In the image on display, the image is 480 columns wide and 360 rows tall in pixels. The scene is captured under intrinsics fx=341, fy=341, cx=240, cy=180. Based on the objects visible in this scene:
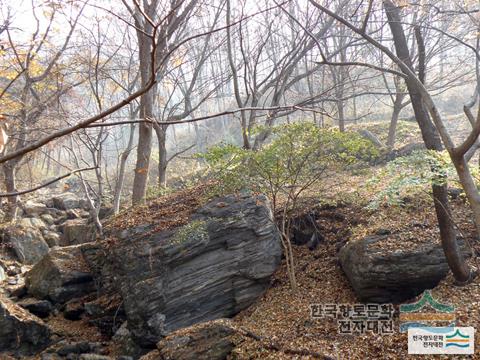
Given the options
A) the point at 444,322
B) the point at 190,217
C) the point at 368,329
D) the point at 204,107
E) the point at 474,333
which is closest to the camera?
the point at 474,333

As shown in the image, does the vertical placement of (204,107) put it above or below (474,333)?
above

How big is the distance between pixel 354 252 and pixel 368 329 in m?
1.20

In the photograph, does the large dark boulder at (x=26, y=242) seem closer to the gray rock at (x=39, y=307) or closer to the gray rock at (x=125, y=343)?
the gray rock at (x=39, y=307)

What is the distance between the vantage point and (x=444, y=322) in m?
3.96

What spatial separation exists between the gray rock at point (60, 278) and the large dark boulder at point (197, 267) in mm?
1551

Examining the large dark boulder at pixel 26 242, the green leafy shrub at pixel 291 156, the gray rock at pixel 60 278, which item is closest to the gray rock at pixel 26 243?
the large dark boulder at pixel 26 242

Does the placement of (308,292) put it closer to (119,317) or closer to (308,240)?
(308,240)

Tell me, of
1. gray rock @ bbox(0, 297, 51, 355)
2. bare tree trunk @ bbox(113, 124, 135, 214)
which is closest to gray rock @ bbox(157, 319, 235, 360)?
gray rock @ bbox(0, 297, 51, 355)

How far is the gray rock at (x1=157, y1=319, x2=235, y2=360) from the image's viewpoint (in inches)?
183

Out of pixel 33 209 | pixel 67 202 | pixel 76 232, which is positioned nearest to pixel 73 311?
pixel 76 232

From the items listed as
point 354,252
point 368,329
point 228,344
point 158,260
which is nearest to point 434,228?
point 354,252

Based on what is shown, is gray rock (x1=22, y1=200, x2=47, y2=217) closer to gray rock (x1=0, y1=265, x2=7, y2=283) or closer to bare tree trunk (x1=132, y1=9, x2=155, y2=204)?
gray rock (x1=0, y1=265, x2=7, y2=283)

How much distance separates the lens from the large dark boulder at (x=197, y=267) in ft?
18.2

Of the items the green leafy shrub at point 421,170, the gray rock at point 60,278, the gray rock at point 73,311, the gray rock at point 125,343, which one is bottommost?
the gray rock at point 125,343
